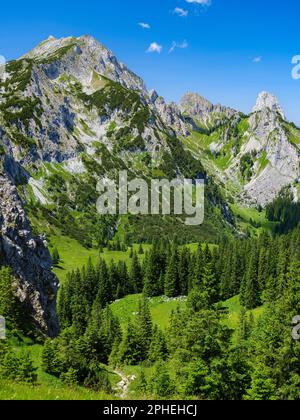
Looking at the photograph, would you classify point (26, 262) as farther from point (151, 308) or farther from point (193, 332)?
point (151, 308)

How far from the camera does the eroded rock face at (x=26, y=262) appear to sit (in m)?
63.7

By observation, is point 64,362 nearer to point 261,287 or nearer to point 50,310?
point 50,310

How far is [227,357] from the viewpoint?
36500mm

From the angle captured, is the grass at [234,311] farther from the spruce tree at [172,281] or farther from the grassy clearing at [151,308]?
the spruce tree at [172,281]

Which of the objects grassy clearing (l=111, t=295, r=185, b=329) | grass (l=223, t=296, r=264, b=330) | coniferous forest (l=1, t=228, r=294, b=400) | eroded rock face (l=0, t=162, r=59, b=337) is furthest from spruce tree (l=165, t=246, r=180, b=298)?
eroded rock face (l=0, t=162, r=59, b=337)

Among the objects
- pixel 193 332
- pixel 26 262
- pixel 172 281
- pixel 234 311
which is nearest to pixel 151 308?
pixel 172 281

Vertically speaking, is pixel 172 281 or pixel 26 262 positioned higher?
pixel 26 262

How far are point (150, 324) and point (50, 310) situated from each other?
24.2 m

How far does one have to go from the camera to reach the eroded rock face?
63.7m

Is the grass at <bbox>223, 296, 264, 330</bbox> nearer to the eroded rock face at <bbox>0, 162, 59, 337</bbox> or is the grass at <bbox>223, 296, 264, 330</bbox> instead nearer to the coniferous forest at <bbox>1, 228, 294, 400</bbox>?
the coniferous forest at <bbox>1, 228, 294, 400</bbox>

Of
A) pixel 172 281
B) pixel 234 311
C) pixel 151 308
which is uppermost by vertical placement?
pixel 172 281

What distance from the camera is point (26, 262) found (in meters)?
70.2

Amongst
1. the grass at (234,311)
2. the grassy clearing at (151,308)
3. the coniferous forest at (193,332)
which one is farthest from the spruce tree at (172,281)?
the grass at (234,311)

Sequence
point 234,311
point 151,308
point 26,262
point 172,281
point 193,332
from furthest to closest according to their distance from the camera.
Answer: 1. point 172,281
2. point 151,308
3. point 234,311
4. point 26,262
5. point 193,332
